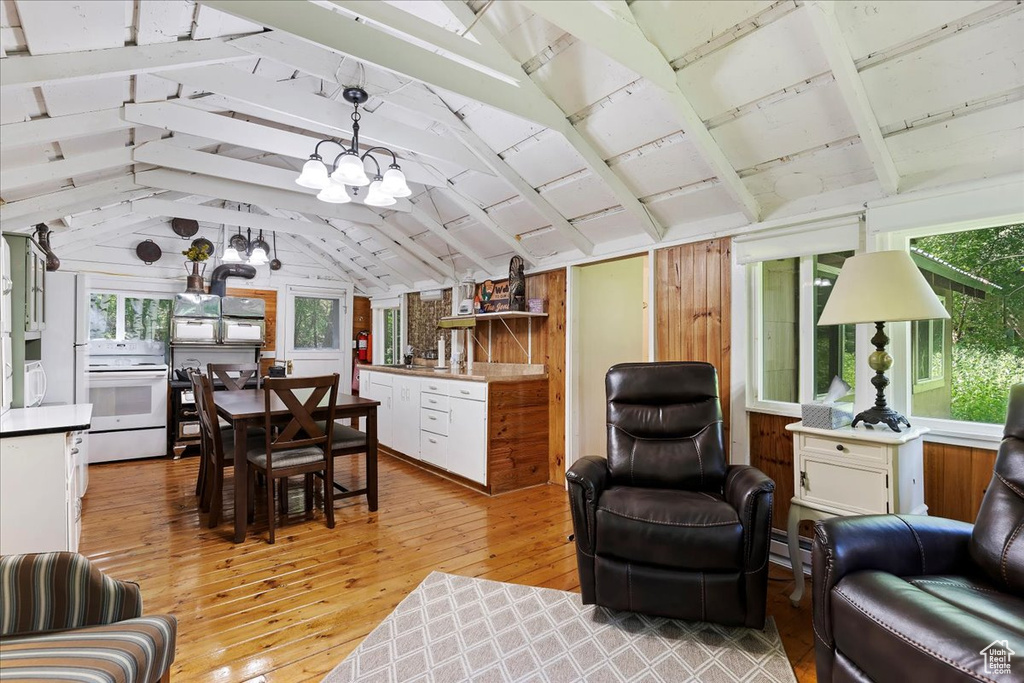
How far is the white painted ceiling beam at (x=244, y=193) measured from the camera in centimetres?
368

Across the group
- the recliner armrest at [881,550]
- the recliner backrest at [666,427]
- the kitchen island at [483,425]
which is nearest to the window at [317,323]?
the kitchen island at [483,425]

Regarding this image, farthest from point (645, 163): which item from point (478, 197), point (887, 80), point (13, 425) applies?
point (13, 425)

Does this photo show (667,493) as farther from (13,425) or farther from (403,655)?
(13,425)

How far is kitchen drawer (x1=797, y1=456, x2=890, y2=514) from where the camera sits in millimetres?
1972

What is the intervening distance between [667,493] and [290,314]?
5.83 m

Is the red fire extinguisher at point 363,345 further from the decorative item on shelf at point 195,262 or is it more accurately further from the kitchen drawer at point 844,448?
the kitchen drawer at point 844,448

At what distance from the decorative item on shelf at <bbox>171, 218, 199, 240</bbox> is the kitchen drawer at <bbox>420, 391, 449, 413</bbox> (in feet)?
11.5

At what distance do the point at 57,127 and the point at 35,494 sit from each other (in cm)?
170

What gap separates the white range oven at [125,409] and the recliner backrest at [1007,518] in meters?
6.33

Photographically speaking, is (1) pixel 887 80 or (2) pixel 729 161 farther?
(2) pixel 729 161

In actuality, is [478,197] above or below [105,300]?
above

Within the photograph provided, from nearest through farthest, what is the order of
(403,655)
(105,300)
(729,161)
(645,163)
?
(403,655)
(729,161)
(645,163)
(105,300)

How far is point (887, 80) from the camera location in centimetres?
192

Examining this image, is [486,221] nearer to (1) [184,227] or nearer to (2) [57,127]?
(2) [57,127]
